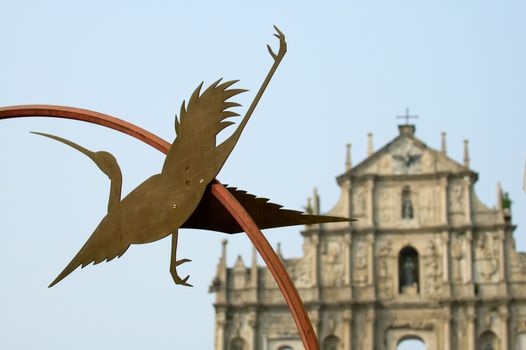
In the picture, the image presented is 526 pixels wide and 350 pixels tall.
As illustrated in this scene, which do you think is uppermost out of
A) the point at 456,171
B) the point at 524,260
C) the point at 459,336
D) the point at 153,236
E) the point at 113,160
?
the point at 456,171

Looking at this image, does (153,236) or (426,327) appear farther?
(426,327)

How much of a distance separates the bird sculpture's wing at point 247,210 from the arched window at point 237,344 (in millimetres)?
24677

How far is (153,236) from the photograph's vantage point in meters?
11.8

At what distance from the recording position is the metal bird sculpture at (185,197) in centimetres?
1176

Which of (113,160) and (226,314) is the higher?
(226,314)

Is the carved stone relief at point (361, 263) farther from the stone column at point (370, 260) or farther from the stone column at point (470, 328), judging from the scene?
the stone column at point (470, 328)

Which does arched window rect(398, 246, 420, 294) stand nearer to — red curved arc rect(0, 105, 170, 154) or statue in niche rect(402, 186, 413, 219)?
statue in niche rect(402, 186, 413, 219)

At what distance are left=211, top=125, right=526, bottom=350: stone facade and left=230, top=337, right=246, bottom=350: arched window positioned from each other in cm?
3

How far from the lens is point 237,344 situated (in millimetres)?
36812

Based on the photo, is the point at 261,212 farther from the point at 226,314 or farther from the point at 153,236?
the point at 226,314

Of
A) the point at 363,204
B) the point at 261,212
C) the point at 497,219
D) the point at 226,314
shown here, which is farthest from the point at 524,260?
the point at 261,212

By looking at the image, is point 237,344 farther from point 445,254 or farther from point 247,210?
point 247,210

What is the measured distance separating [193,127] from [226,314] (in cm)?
2535

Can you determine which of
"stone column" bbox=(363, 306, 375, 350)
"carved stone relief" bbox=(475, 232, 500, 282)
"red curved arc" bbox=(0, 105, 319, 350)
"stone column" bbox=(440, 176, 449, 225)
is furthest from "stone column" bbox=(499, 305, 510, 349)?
"red curved arc" bbox=(0, 105, 319, 350)
